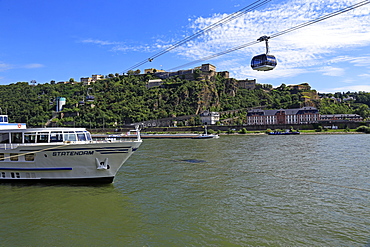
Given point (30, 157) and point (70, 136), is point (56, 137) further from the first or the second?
point (30, 157)

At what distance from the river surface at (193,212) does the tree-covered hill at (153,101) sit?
114 meters

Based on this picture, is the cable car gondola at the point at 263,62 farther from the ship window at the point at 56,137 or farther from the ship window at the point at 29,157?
the ship window at the point at 29,157

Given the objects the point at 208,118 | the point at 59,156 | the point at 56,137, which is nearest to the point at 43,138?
the point at 56,137

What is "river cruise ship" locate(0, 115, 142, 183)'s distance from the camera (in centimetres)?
1501

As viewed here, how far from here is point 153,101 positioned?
469 feet

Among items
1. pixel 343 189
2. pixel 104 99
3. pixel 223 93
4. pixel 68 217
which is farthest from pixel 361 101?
pixel 68 217

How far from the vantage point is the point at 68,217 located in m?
10.7

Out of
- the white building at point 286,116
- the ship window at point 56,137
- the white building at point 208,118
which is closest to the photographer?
the ship window at point 56,137

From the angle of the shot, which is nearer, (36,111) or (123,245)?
(123,245)

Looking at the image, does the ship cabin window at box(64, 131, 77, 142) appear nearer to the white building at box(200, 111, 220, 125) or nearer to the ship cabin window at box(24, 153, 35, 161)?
the ship cabin window at box(24, 153, 35, 161)

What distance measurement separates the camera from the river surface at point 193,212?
8719 millimetres

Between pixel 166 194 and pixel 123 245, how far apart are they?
575 cm

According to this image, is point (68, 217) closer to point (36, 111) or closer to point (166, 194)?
point (166, 194)

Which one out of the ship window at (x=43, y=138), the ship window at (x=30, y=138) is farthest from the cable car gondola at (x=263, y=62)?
the ship window at (x=30, y=138)
